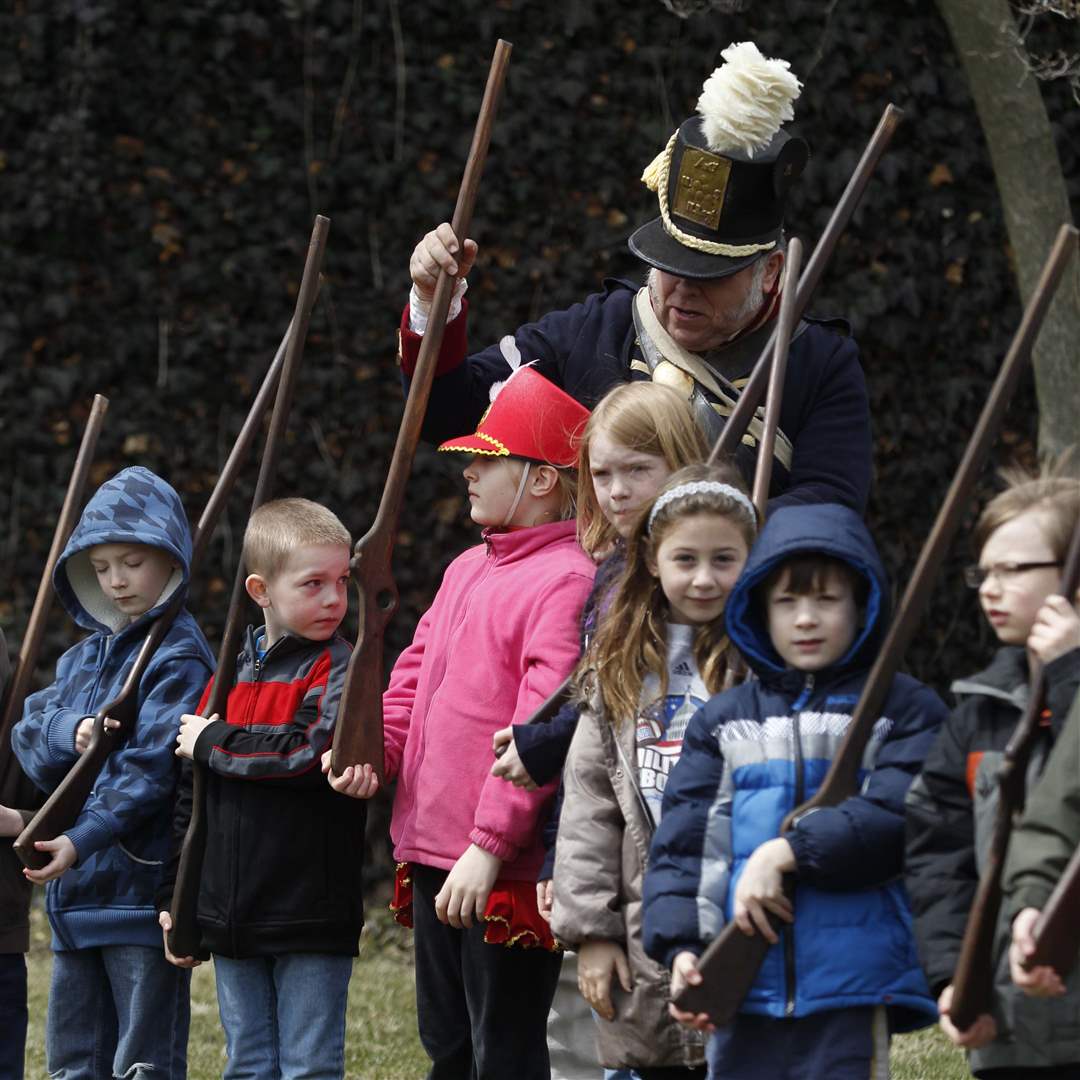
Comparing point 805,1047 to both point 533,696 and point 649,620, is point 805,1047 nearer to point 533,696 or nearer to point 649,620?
point 649,620

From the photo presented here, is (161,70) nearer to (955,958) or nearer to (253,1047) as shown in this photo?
(253,1047)

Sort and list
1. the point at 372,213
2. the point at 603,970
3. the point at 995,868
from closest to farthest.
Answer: the point at 995,868 < the point at 603,970 < the point at 372,213

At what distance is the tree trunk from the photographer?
6164 mm

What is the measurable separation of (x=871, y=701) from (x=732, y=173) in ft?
3.96

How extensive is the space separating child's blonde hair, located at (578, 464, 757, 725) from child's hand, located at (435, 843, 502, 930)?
40 centimetres

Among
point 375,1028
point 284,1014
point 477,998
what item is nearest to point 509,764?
point 477,998

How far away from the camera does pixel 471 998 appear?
3662 millimetres

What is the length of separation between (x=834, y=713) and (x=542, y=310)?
13.8 feet

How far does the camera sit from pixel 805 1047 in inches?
115

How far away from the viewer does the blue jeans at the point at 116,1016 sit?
417 cm

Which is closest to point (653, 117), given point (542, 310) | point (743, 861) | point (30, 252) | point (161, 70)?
point (542, 310)

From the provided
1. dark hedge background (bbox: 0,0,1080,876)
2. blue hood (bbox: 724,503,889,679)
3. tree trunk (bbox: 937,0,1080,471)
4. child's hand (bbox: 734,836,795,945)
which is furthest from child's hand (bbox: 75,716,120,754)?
tree trunk (bbox: 937,0,1080,471)

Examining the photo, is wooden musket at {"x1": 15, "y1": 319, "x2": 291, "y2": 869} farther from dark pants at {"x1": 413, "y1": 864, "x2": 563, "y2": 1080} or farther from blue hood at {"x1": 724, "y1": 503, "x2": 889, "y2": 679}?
blue hood at {"x1": 724, "y1": 503, "x2": 889, "y2": 679}

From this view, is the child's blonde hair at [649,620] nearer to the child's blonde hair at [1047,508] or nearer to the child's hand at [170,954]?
the child's blonde hair at [1047,508]
